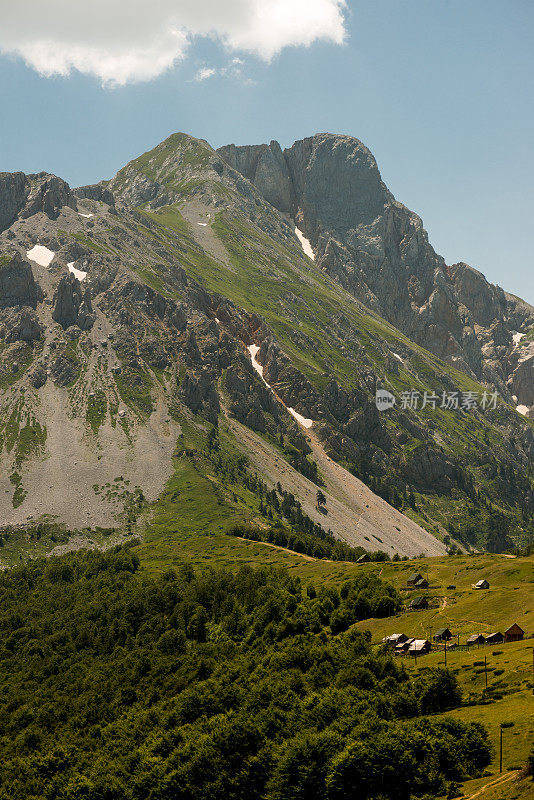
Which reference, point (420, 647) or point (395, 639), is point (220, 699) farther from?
point (420, 647)

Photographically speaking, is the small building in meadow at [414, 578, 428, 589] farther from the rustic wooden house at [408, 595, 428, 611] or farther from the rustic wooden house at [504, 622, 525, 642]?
the rustic wooden house at [504, 622, 525, 642]

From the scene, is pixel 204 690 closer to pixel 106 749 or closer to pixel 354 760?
pixel 106 749

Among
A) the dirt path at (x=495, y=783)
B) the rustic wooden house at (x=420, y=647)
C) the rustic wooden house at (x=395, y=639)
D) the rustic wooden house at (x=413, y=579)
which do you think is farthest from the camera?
the rustic wooden house at (x=413, y=579)

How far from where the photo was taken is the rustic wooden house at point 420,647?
342 feet

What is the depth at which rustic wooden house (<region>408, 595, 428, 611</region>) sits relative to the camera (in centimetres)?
13175

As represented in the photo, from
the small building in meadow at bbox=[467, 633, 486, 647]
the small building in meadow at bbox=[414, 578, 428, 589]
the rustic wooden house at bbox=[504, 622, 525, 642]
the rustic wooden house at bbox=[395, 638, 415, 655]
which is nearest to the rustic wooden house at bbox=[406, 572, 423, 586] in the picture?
the small building in meadow at bbox=[414, 578, 428, 589]

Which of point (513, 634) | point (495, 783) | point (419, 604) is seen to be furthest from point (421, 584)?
point (495, 783)

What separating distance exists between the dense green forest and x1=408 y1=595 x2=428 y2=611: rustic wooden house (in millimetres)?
3505

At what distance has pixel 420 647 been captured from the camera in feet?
343

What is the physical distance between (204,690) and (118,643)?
5877 cm

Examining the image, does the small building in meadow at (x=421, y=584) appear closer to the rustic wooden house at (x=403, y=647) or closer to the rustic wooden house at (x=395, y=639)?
the rustic wooden house at (x=395, y=639)

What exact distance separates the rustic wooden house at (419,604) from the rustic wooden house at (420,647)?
2532 cm

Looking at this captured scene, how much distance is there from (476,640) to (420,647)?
8068 mm

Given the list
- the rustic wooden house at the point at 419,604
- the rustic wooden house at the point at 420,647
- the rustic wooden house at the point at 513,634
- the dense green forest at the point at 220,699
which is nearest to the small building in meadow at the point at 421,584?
the dense green forest at the point at 220,699
